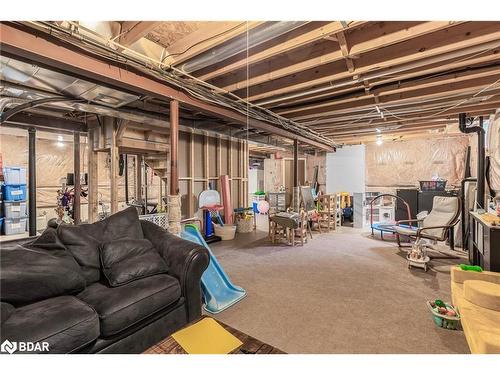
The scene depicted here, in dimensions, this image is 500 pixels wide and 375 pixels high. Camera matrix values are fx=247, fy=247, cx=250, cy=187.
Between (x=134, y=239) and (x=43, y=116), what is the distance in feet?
10.9

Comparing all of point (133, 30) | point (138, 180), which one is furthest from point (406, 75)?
point (138, 180)

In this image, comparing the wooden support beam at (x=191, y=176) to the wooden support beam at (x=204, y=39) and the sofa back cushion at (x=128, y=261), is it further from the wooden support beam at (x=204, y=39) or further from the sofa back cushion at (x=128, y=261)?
the sofa back cushion at (x=128, y=261)

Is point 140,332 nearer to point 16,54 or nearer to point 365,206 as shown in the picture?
point 16,54

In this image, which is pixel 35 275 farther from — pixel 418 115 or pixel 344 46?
pixel 418 115

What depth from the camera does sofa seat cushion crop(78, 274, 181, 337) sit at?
5.12 ft

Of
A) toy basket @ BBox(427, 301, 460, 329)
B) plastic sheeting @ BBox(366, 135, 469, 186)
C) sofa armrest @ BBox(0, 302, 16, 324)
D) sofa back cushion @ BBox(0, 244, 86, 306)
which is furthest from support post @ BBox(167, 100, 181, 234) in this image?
plastic sheeting @ BBox(366, 135, 469, 186)

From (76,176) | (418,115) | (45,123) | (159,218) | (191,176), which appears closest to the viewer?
(159,218)

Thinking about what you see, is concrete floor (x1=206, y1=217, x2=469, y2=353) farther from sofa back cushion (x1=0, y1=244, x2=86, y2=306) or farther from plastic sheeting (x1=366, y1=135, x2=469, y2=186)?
plastic sheeting (x1=366, y1=135, x2=469, y2=186)

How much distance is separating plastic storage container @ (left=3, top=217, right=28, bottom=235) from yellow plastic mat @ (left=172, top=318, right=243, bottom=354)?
5790 mm

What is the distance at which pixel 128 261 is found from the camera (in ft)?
6.61

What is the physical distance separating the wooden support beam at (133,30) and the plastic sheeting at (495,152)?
4.03 m

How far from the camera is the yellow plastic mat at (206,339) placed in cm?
122

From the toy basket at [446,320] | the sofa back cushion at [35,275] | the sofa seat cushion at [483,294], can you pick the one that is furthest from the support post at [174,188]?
the sofa seat cushion at [483,294]

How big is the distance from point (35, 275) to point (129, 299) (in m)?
0.59
